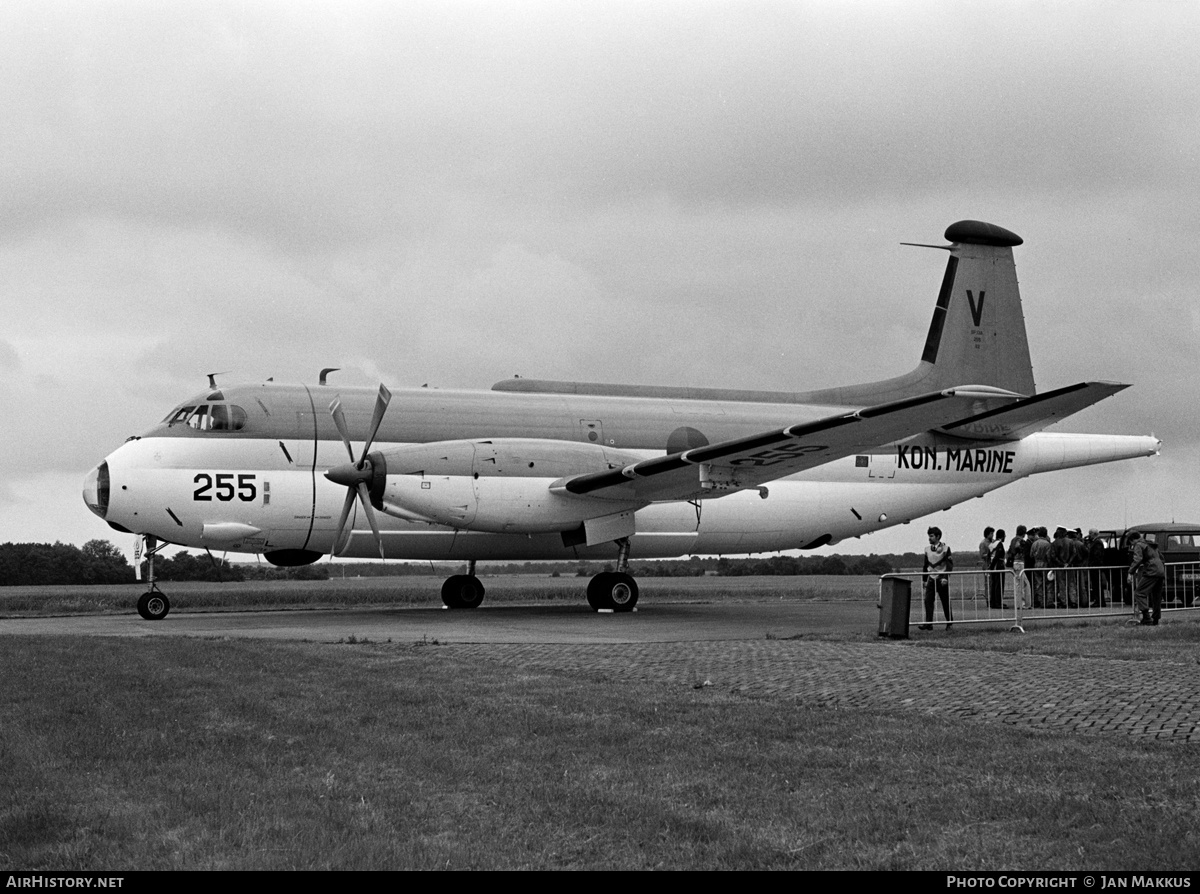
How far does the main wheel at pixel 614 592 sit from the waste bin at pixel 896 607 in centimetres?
783

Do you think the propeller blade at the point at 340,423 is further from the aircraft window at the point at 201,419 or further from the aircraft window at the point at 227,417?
the aircraft window at the point at 201,419

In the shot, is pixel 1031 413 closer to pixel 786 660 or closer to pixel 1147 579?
pixel 1147 579

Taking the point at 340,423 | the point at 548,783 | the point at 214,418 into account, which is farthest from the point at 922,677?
the point at 214,418

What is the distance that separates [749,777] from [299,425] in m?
18.3

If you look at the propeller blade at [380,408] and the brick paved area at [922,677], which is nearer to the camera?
the brick paved area at [922,677]

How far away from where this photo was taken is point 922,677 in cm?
1327

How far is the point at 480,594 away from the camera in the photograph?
93.5ft

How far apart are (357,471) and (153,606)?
5.28 meters

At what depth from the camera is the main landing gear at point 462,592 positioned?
1114 inches

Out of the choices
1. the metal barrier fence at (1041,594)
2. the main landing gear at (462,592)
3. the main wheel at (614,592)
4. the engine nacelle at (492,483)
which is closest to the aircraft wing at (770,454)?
the engine nacelle at (492,483)

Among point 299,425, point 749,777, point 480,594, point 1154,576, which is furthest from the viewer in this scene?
point 480,594

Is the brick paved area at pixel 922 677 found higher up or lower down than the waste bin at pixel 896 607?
lower down
